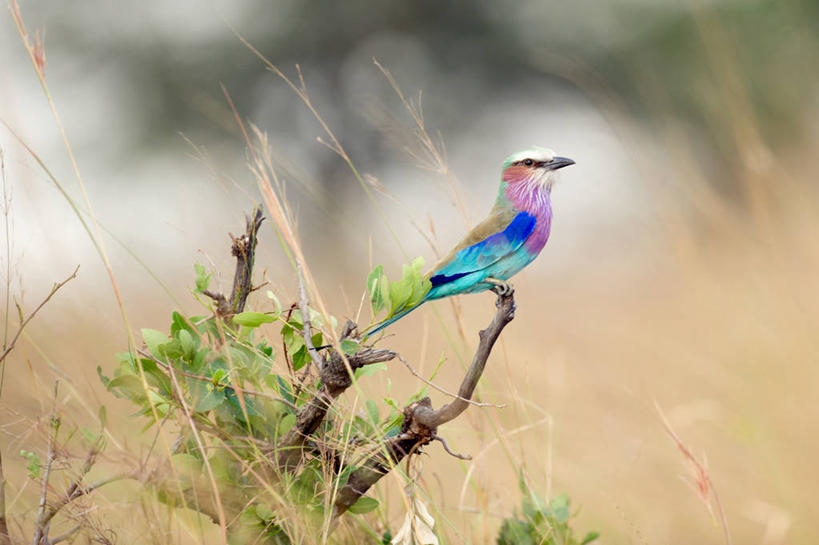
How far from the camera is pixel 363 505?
150cm

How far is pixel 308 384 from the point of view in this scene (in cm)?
151

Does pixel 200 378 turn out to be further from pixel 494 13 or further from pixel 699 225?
pixel 494 13

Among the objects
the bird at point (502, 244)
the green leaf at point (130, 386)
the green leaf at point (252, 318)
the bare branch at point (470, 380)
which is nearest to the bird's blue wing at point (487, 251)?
the bird at point (502, 244)

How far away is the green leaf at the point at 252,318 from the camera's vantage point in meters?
1.30

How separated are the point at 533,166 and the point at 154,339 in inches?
32.8

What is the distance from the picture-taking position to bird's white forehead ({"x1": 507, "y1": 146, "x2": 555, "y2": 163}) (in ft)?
5.63

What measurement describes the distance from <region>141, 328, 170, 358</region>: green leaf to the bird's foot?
59 cm

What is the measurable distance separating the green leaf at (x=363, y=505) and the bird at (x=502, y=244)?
304 millimetres

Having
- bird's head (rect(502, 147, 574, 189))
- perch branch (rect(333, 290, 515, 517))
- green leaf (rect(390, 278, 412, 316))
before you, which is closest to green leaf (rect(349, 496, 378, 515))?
perch branch (rect(333, 290, 515, 517))

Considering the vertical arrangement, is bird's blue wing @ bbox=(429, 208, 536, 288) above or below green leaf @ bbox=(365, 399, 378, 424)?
above

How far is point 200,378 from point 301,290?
231 mm

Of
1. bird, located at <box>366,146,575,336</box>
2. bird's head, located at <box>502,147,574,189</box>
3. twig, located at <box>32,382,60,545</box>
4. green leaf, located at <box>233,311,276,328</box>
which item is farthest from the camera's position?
bird's head, located at <box>502,147,574,189</box>

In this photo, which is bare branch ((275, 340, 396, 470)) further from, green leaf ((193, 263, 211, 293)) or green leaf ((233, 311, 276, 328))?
green leaf ((193, 263, 211, 293))

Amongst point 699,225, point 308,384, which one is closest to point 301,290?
point 308,384
